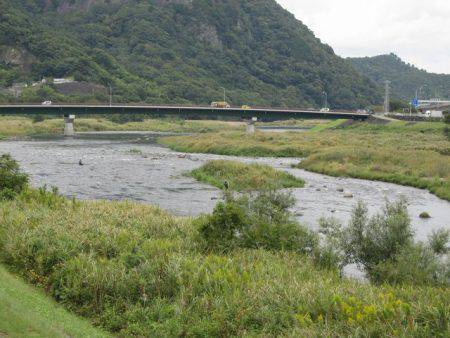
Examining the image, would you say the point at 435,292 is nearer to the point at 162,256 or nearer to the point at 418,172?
the point at 162,256

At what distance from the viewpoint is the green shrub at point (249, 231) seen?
2550 cm

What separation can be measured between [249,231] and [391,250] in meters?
6.20

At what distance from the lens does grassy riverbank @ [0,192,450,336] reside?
17.0 m

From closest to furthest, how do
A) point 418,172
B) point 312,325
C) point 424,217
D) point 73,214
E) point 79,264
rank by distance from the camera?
point 312,325 → point 79,264 → point 73,214 → point 424,217 → point 418,172

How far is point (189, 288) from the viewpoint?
2014 cm

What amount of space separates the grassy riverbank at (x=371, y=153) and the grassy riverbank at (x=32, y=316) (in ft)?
127

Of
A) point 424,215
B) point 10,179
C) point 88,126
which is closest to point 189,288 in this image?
point 10,179

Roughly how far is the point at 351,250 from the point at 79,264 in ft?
37.5

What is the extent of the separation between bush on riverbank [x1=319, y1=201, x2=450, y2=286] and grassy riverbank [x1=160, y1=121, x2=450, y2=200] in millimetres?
27122

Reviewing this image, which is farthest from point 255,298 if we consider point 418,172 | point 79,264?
point 418,172

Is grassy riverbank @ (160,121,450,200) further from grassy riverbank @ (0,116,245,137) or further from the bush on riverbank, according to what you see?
grassy riverbank @ (0,116,245,137)

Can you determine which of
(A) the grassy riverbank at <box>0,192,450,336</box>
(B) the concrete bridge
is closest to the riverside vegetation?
(A) the grassy riverbank at <box>0,192,450,336</box>

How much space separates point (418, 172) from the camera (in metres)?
61.4

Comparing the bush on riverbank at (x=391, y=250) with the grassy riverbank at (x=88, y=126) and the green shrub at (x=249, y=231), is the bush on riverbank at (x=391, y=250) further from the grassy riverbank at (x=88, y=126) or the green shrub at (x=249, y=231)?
the grassy riverbank at (x=88, y=126)
